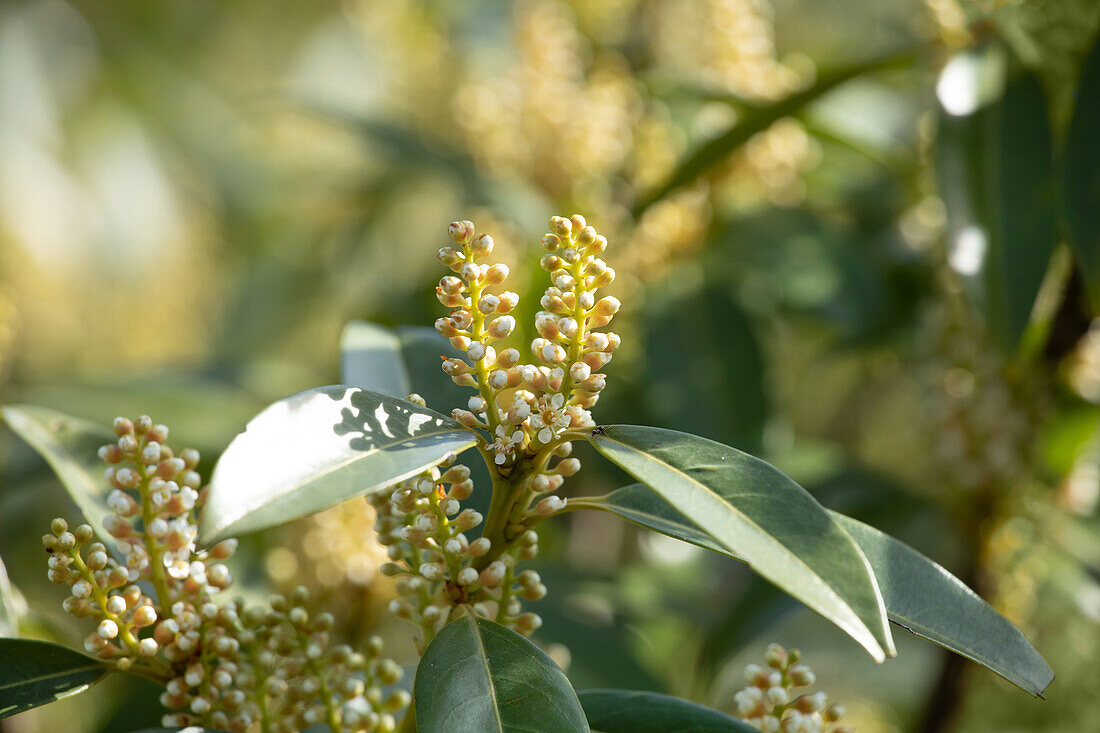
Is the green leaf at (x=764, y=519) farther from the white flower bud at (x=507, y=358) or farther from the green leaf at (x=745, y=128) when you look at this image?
the green leaf at (x=745, y=128)

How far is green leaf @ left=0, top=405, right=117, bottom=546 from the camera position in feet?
1.60

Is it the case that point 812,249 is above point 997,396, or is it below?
above

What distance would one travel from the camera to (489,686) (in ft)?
1.17

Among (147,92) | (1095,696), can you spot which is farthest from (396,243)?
(147,92)

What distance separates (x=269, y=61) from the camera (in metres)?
3.82

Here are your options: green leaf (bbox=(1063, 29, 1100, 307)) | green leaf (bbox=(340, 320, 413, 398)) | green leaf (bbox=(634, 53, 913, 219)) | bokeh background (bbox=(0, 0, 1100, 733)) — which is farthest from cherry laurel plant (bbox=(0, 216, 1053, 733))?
green leaf (bbox=(634, 53, 913, 219))

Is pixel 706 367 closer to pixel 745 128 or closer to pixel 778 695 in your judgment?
pixel 745 128

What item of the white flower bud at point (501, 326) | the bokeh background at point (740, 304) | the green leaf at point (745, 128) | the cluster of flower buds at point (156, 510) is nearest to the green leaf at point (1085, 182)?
the bokeh background at point (740, 304)

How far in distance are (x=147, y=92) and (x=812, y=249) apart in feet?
12.0

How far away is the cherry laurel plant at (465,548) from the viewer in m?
0.31

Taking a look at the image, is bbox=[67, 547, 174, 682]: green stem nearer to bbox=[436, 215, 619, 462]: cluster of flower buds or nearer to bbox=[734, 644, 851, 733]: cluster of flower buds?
bbox=[436, 215, 619, 462]: cluster of flower buds

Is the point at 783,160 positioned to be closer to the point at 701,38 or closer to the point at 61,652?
the point at 701,38

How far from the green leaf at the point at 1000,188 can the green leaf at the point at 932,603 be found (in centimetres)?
33

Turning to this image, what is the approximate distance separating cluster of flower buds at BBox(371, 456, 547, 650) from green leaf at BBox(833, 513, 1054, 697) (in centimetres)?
14
